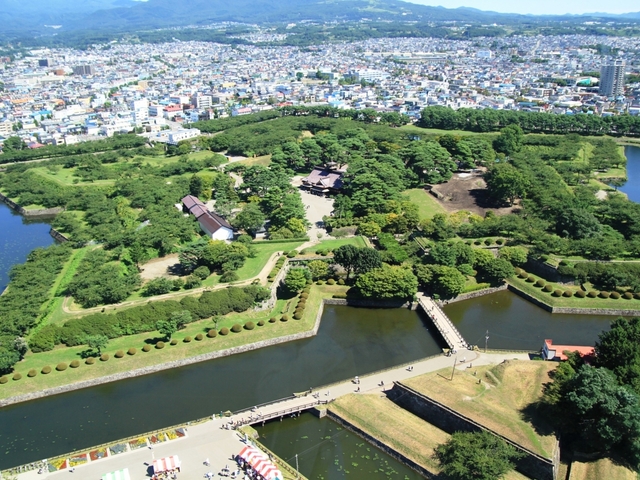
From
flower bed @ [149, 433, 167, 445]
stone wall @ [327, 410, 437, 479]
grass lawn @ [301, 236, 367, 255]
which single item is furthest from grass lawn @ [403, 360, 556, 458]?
grass lawn @ [301, 236, 367, 255]

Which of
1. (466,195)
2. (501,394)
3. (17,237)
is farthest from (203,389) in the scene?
(466,195)

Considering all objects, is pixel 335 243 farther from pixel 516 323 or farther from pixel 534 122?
→ pixel 534 122

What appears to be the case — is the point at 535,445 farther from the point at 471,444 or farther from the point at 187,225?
the point at 187,225

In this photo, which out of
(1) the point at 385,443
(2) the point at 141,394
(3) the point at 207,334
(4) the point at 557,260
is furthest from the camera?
(4) the point at 557,260

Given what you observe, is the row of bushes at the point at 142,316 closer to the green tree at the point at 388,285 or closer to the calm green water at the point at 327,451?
the green tree at the point at 388,285

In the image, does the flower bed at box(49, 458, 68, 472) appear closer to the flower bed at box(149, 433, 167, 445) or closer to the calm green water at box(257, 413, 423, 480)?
the flower bed at box(149, 433, 167, 445)

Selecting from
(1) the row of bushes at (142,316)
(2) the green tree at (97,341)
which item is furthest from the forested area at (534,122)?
(2) the green tree at (97,341)

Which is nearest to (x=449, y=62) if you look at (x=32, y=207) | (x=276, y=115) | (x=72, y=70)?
(x=276, y=115)
